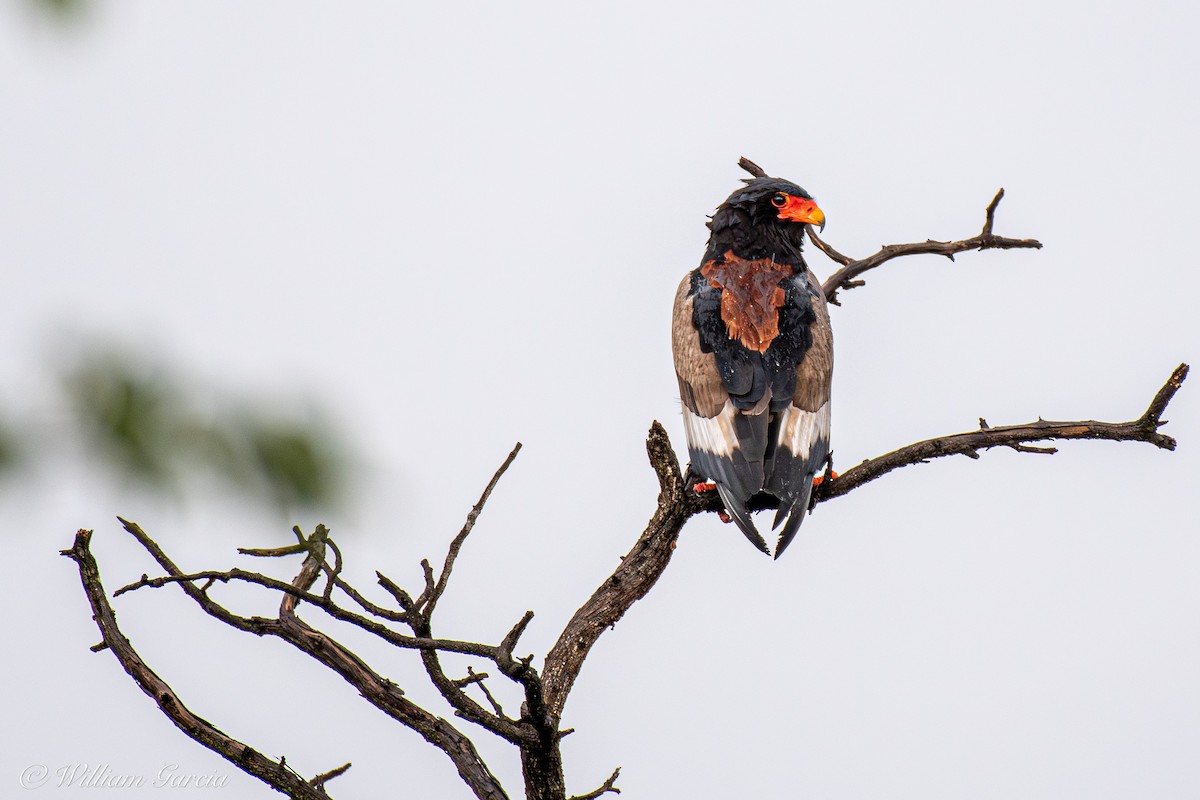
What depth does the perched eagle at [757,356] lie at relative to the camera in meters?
5.63

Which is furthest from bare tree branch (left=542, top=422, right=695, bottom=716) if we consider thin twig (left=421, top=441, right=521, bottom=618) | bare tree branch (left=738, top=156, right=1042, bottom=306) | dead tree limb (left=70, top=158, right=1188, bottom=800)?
bare tree branch (left=738, top=156, right=1042, bottom=306)

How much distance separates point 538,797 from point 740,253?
3.20 m

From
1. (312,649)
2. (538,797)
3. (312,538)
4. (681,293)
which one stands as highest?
(681,293)

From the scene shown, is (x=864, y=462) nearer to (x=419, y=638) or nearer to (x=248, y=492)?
(x=419, y=638)

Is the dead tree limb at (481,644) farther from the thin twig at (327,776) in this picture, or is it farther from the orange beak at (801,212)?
the orange beak at (801,212)

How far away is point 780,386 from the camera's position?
5945 mm

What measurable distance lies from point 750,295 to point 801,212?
779 millimetres

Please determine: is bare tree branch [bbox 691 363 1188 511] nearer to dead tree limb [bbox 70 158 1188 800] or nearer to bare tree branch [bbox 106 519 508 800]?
dead tree limb [bbox 70 158 1188 800]

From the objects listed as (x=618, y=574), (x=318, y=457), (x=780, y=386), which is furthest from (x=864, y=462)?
(x=318, y=457)

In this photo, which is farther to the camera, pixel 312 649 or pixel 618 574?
pixel 618 574

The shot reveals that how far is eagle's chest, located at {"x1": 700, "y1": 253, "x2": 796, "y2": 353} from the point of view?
616cm

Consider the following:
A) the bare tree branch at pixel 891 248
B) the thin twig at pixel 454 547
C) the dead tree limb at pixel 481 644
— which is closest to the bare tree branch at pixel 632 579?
the dead tree limb at pixel 481 644

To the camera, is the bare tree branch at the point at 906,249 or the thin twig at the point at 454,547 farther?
the bare tree branch at the point at 906,249

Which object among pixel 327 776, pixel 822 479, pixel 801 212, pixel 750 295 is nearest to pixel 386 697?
pixel 327 776
